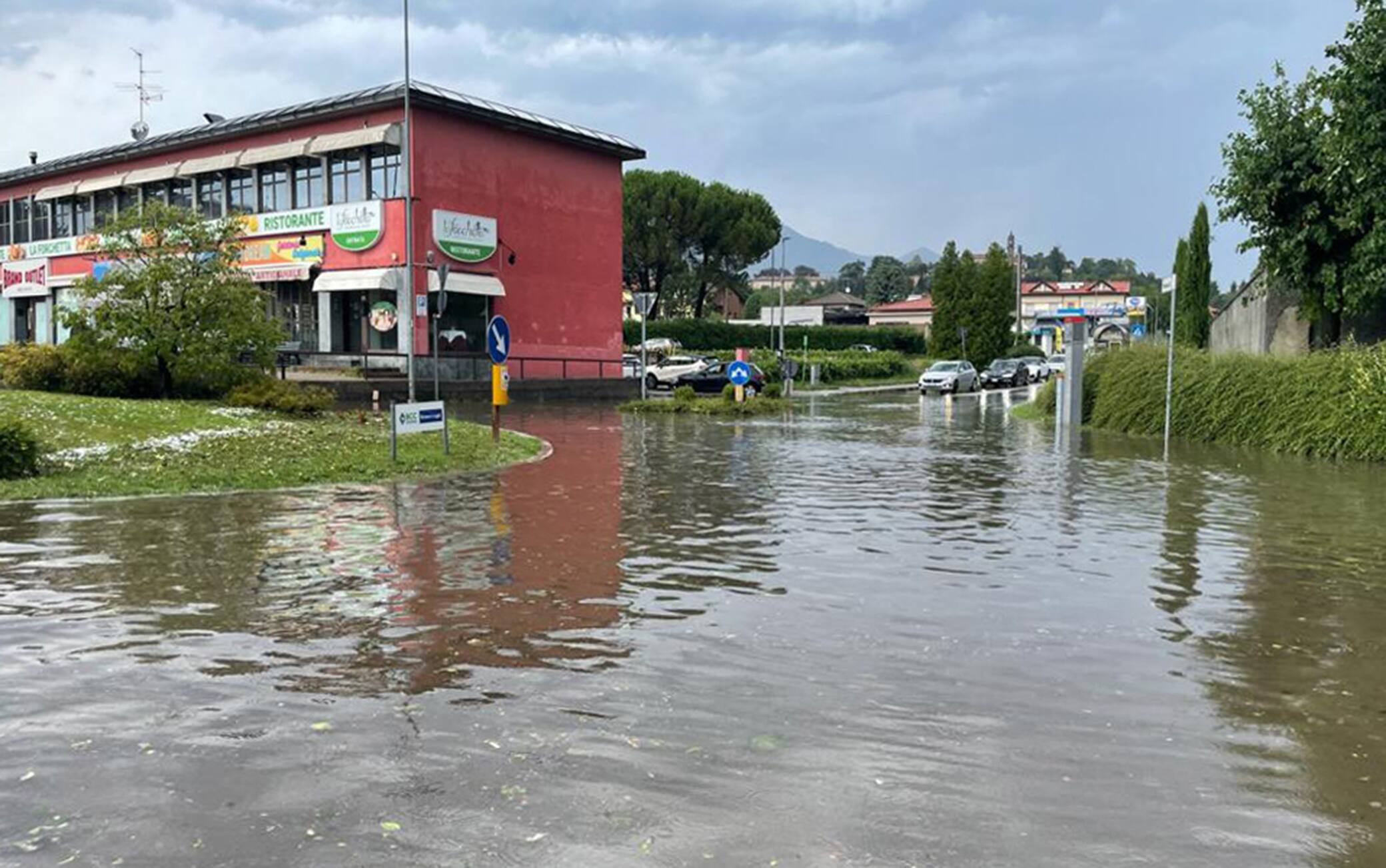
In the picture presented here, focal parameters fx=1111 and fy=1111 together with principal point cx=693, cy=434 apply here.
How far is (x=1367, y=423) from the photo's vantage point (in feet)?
65.4

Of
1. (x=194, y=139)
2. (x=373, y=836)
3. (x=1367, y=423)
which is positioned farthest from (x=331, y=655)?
(x=194, y=139)

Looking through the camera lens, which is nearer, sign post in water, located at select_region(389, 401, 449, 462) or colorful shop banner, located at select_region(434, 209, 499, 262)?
sign post in water, located at select_region(389, 401, 449, 462)

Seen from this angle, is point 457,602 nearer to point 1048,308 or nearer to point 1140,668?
point 1140,668

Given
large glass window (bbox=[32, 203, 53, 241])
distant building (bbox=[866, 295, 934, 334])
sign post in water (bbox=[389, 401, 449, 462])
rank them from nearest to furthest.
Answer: sign post in water (bbox=[389, 401, 449, 462]) < large glass window (bbox=[32, 203, 53, 241]) < distant building (bbox=[866, 295, 934, 334])

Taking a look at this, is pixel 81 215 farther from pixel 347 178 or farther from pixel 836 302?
pixel 836 302

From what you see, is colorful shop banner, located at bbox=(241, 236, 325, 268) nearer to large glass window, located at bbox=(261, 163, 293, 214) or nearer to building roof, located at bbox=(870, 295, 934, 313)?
large glass window, located at bbox=(261, 163, 293, 214)

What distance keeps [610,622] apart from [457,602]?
129 cm

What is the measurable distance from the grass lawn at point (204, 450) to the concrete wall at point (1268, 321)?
20.2m

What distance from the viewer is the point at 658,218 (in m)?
80.6

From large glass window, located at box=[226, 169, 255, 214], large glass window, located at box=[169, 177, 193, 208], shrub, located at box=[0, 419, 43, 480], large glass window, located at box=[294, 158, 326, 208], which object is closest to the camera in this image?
shrub, located at box=[0, 419, 43, 480]

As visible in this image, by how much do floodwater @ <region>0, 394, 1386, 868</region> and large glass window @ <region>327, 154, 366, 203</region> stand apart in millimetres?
30838

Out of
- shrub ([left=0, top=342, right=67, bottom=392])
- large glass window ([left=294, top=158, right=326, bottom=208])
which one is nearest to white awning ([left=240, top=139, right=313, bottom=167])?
large glass window ([left=294, top=158, right=326, bottom=208])

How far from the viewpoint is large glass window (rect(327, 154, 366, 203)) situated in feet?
136

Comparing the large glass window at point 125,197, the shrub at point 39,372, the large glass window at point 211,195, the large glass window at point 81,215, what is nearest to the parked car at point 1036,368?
the large glass window at point 211,195
